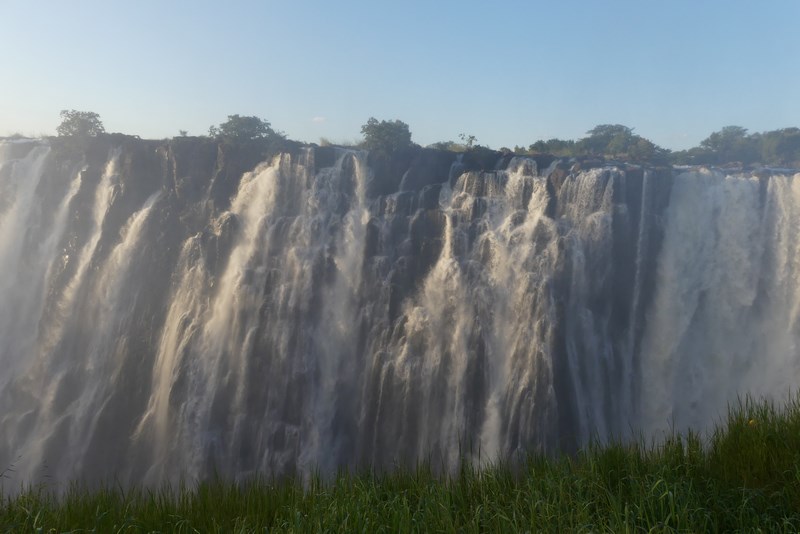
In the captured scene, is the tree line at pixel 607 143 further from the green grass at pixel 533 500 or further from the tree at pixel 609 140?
the green grass at pixel 533 500

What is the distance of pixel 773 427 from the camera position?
7535 millimetres

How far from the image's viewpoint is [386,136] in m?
23.9

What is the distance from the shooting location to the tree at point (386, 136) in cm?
2339

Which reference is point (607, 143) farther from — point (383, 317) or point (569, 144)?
point (383, 317)

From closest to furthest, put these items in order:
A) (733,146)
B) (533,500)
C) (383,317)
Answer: (533,500), (383,317), (733,146)

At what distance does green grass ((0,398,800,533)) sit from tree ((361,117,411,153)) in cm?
1641

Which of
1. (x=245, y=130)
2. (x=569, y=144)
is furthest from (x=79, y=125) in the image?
(x=569, y=144)

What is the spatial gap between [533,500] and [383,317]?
13943mm

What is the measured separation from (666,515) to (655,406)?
1276cm

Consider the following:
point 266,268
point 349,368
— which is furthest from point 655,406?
point 266,268

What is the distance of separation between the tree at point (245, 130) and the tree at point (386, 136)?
328 centimetres

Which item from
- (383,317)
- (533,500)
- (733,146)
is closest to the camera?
(533,500)

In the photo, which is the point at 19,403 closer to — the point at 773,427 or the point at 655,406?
the point at 655,406

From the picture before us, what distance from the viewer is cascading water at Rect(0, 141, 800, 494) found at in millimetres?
18688
